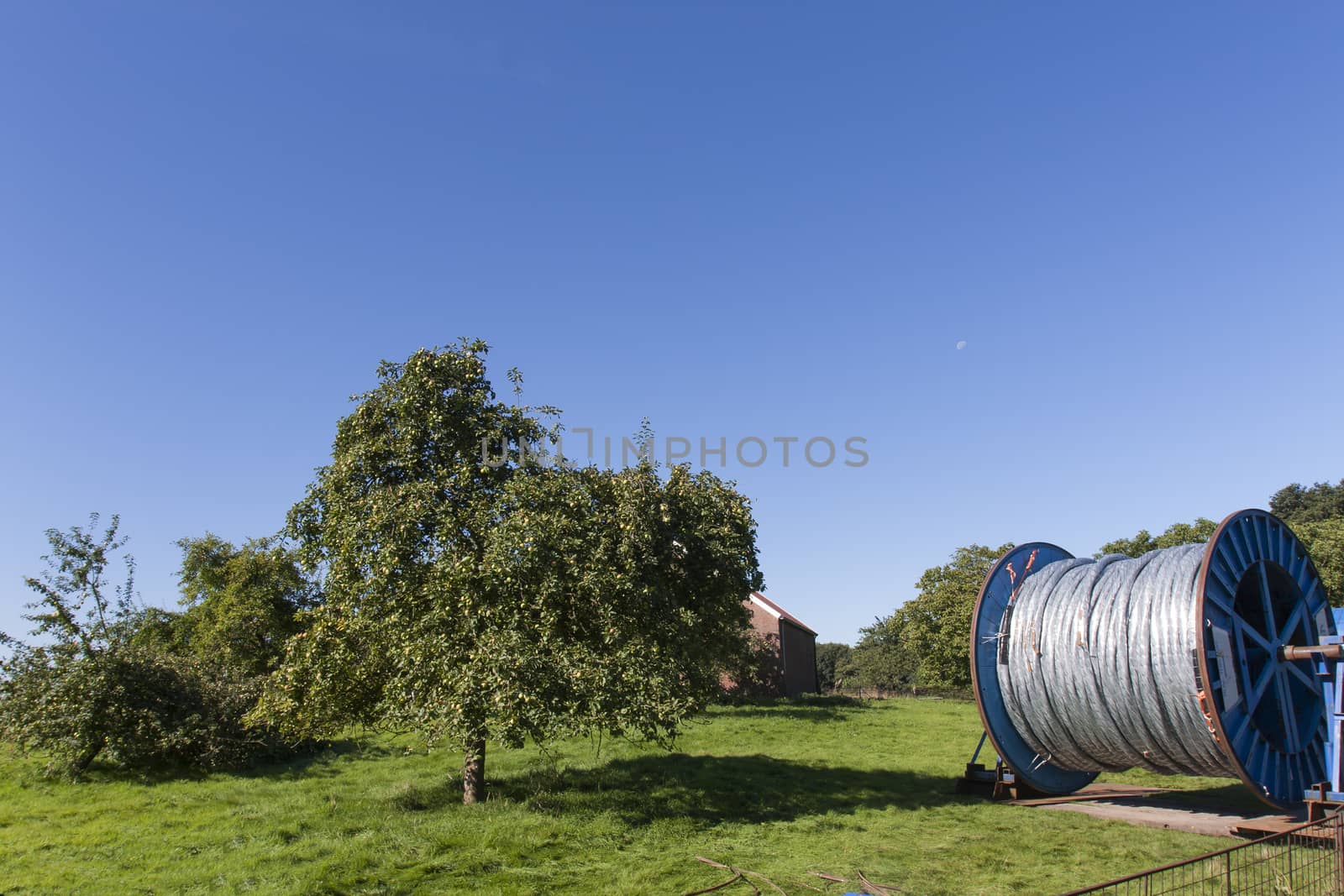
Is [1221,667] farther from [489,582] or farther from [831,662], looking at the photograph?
[831,662]

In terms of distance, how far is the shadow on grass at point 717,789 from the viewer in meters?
17.3

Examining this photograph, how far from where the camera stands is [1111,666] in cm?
1512

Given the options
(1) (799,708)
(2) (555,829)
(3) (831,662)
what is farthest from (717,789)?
(3) (831,662)

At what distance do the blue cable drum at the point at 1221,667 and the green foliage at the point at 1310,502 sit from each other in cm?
7280

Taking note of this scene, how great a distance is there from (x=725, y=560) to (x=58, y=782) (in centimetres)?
1714

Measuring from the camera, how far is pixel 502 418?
18.8 metres

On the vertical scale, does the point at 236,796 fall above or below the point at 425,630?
below

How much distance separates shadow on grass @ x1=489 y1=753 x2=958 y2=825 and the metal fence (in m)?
6.63

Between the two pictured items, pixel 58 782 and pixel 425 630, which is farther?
pixel 58 782

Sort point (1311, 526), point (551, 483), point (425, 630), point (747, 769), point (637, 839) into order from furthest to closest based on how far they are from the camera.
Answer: point (1311, 526) < point (747, 769) < point (551, 483) < point (425, 630) < point (637, 839)

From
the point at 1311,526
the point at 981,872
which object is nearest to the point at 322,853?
the point at 981,872

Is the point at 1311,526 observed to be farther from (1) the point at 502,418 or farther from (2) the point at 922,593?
(1) the point at 502,418

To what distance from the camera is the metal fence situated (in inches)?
409

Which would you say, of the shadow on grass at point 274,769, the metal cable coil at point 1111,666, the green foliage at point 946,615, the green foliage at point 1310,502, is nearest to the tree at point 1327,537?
the green foliage at point 1310,502
